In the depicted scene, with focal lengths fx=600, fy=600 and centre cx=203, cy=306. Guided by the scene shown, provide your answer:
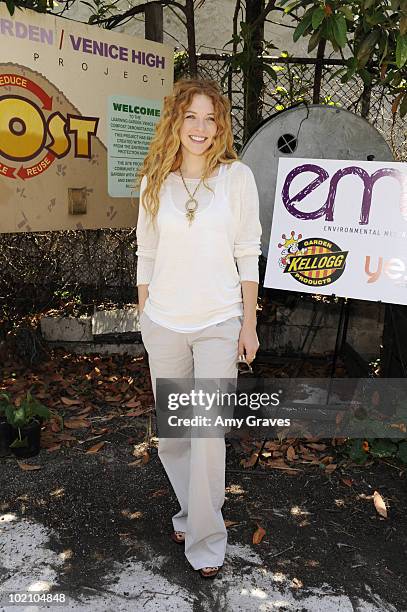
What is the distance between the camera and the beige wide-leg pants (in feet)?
8.27

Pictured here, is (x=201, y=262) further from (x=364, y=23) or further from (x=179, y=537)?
(x=364, y=23)

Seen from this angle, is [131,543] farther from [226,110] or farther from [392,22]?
[392,22]

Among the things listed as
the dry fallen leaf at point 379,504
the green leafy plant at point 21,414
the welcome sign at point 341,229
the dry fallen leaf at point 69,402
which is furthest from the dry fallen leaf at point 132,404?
the dry fallen leaf at point 379,504

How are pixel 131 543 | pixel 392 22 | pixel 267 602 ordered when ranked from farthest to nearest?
pixel 392 22
pixel 131 543
pixel 267 602

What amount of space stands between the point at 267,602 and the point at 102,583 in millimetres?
713

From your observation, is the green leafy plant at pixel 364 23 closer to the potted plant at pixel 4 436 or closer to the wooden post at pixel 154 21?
the wooden post at pixel 154 21

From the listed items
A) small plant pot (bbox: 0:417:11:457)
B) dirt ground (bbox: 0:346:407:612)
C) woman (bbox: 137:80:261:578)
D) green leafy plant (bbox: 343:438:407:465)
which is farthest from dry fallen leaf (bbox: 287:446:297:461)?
small plant pot (bbox: 0:417:11:457)

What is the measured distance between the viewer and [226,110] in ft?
8.46

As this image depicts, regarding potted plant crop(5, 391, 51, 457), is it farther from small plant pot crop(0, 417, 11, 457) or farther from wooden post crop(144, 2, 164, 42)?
wooden post crop(144, 2, 164, 42)

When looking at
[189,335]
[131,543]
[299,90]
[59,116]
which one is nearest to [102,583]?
[131,543]

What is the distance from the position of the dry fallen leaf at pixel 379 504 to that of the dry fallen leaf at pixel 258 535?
2.15ft

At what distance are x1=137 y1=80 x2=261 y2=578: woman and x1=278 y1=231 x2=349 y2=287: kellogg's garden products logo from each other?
0.98m

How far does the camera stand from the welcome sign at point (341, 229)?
11.1ft

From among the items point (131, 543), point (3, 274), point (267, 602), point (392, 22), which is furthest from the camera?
point (3, 274)
